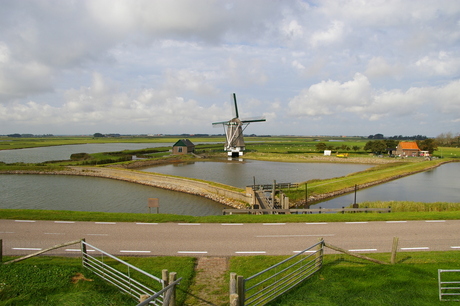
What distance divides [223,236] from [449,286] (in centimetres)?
958

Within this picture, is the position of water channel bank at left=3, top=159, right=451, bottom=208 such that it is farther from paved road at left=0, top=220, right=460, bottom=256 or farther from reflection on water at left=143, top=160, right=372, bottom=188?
paved road at left=0, top=220, right=460, bottom=256

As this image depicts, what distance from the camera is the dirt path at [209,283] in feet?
28.3

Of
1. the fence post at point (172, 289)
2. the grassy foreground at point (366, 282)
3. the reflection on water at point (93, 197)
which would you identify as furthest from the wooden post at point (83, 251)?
the reflection on water at point (93, 197)

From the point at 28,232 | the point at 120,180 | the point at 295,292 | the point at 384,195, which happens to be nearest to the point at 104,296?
the point at 295,292

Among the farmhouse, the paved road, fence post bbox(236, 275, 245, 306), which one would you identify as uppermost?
the farmhouse

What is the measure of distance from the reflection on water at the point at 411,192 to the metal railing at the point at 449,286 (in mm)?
23881

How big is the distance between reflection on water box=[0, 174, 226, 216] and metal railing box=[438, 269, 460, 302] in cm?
2207

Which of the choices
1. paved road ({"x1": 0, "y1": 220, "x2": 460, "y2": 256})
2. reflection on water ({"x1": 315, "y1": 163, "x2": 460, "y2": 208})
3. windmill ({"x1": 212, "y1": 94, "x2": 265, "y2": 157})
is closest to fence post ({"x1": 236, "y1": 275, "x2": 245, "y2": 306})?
paved road ({"x1": 0, "y1": 220, "x2": 460, "y2": 256})

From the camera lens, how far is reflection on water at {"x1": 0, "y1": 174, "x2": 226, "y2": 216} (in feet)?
102

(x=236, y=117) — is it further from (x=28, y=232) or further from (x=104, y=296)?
(x=104, y=296)

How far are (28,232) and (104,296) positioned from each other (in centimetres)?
1095

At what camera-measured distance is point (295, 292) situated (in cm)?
873

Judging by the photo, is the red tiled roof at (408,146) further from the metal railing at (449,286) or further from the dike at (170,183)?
the metal railing at (449,286)

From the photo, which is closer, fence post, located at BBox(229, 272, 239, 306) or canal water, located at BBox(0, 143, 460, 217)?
fence post, located at BBox(229, 272, 239, 306)
